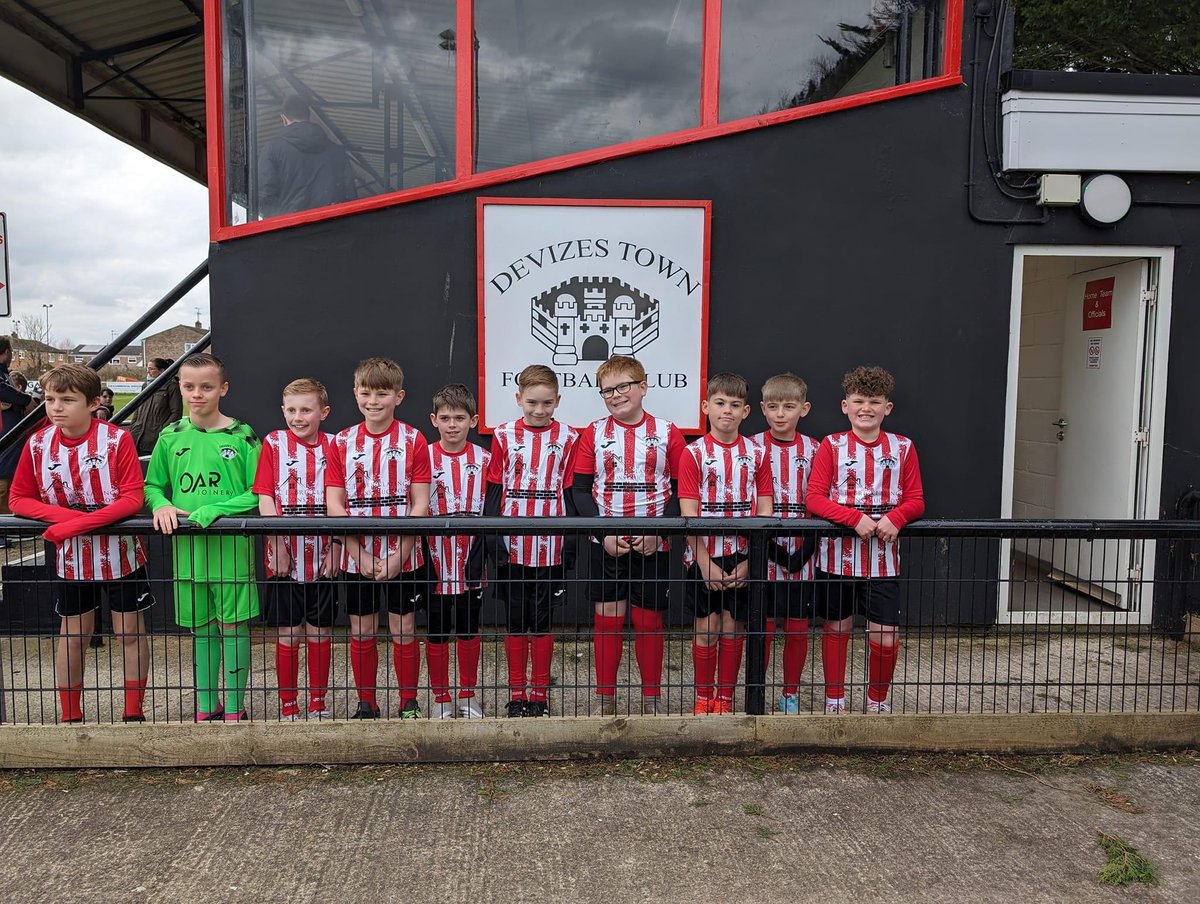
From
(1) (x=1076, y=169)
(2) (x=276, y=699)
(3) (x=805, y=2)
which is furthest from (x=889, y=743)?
(3) (x=805, y=2)

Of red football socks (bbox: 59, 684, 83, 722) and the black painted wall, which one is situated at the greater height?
the black painted wall

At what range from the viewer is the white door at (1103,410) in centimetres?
534

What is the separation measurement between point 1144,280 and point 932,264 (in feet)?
4.37

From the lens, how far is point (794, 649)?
367 cm

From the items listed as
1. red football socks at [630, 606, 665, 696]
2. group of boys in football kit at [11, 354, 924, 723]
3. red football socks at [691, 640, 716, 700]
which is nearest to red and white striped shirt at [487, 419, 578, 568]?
group of boys in football kit at [11, 354, 924, 723]

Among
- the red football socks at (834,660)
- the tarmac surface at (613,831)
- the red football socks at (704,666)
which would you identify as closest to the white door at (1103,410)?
the red football socks at (834,660)

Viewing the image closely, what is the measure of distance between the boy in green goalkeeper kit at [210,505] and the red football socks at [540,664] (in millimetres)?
1126

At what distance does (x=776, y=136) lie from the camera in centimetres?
506

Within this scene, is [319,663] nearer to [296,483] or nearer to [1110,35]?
[296,483]

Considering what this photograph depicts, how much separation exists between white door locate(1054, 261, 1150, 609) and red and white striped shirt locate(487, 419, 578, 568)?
306cm

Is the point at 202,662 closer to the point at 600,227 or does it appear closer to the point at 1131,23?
the point at 600,227

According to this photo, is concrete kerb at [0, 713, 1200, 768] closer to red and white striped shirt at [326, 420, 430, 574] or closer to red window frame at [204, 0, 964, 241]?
red and white striped shirt at [326, 420, 430, 574]

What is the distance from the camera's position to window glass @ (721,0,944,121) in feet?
16.5

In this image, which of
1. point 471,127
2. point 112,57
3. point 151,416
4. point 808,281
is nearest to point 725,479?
point 808,281
